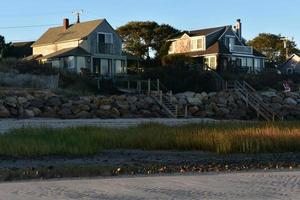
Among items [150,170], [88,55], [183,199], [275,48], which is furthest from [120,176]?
[275,48]

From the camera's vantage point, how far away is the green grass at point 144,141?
20.0 m

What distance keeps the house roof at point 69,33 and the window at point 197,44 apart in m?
14.9

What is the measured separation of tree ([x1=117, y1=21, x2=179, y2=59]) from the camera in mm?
84000

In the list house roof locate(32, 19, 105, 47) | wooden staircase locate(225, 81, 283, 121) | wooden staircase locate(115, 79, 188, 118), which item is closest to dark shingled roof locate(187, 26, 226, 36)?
house roof locate(32, 19, 105, 47)

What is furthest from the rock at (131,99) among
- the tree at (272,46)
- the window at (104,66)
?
the tree at (272,46)

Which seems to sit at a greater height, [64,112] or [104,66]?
[104,66]

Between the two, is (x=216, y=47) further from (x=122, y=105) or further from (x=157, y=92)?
(x=122, y=105)

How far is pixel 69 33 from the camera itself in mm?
67938

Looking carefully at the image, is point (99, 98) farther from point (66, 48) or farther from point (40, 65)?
point (66, 48)

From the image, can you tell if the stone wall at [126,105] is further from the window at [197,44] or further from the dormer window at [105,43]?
the window at [197,44]

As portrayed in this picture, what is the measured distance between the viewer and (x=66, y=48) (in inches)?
2584

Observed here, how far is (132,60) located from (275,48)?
48906 millimetres

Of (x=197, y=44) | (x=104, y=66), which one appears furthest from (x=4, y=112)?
(x=197, y=44)

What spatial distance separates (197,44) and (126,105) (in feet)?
111
